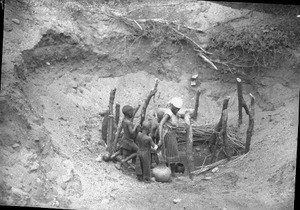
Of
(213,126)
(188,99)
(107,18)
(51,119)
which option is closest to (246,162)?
(213,126)

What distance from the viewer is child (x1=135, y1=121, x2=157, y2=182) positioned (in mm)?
8367

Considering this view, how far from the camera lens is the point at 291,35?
10.4 metres

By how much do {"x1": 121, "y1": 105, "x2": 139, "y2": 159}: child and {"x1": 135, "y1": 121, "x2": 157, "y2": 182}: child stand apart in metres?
0.13

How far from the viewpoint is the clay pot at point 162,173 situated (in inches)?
334

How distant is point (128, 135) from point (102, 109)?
4.33 ft

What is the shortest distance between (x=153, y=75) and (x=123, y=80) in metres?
0.65

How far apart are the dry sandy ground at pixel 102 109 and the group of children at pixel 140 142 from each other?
26cm

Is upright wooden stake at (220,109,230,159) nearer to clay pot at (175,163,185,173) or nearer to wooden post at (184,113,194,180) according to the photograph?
wooden post at (184,113,194,180)

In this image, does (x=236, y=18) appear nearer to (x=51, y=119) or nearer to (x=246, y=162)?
Result: (x=246, y=162)

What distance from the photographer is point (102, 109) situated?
31.6 feet

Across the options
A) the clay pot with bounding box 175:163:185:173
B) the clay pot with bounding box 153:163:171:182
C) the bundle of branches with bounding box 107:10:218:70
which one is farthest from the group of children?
the bundle of branches with bounding box 107:10:218:70

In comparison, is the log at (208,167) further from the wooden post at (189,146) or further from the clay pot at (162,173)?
the clay pot at (162,173)

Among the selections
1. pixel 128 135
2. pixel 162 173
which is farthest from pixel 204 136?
pixel 128 135

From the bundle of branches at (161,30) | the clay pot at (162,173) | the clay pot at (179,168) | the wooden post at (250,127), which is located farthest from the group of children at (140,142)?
the bundle of branches at (161,30)
